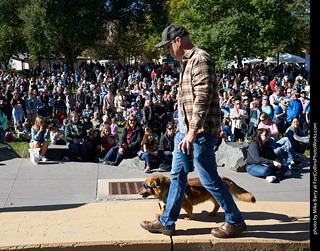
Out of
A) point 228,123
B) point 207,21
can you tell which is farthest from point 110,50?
point 228,123

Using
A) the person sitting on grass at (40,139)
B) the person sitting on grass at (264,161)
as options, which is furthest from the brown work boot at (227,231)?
the person sitting on grass at (40,139)

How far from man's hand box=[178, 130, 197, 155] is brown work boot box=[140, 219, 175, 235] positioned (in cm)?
90

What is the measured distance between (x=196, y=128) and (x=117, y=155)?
543 centimetres

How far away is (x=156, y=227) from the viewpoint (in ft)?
12.7

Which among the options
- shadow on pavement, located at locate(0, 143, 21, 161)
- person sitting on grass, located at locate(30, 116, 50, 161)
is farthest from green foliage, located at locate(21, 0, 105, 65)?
shadow on pavement, located at locate(0, 143, 21, 161)

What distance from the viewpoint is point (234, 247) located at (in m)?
3.71

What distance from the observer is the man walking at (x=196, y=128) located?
3434 millimetres

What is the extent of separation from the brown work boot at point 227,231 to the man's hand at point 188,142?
0.92 m

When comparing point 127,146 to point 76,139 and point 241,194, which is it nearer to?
point 76,139

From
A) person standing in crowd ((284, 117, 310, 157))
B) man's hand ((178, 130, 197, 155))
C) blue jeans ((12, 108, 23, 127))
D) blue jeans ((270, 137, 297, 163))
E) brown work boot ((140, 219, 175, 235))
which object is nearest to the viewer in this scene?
man's hand ((178, 130, 197, 155))

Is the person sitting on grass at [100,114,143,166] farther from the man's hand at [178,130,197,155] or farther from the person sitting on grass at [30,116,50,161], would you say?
the man's hand at [178,130,197,155]

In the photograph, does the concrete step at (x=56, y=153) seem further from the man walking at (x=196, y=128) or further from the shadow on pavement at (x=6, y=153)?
the man walking at (x=196, y=128)

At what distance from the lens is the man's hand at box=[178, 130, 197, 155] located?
3396 mm
